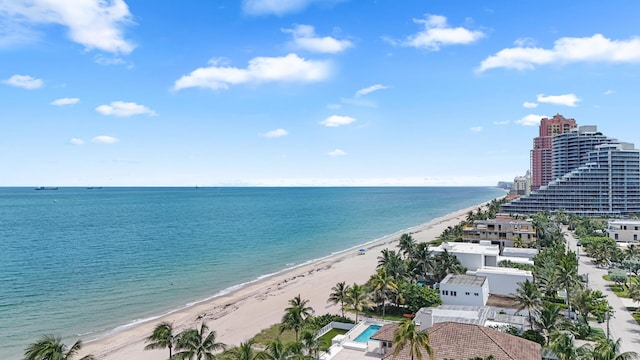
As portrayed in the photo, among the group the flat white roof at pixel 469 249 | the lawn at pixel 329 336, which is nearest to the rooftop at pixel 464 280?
the flat white roof at pixel 469 249

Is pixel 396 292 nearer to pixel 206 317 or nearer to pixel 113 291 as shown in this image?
pixel 206 317

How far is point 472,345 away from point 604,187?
14212 cm

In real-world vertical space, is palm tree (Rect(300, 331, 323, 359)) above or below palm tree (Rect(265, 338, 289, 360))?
below

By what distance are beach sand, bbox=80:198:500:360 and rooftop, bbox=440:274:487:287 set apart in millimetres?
13522

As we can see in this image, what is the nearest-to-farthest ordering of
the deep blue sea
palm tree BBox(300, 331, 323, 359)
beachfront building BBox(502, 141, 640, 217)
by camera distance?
palm tree BBox(300, 331, 323, 359)
the deep blue sea
beachfront building BBox(502, 141, 640, 217)

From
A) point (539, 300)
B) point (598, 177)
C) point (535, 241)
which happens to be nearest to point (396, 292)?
point (539, 300)

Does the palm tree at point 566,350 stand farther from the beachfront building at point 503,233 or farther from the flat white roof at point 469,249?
the beachfront building at point 503,233

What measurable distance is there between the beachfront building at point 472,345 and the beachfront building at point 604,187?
134 meters

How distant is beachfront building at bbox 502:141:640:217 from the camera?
145 m

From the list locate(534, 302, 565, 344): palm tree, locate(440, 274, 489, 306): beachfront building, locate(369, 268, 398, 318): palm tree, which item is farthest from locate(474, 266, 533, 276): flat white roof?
locate(534, 302, 565, 344): palm tree

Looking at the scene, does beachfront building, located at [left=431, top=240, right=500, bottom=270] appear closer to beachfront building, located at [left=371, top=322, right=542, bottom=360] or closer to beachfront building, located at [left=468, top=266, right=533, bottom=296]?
beachfront building, located at [left=468, top=266, right=533, bottom=296]

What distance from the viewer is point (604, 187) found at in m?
145

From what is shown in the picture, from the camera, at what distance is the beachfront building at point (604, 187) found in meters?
145

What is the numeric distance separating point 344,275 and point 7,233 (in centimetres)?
9844
